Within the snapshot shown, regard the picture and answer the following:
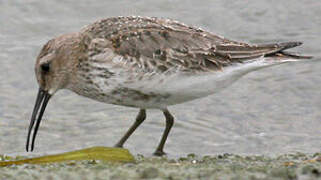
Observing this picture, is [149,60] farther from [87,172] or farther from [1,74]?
[1,74]

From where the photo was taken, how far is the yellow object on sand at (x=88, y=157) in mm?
5941

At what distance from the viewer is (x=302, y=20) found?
1127cm

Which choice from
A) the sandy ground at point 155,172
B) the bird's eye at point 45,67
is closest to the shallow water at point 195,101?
the bird's eye at point 45,67

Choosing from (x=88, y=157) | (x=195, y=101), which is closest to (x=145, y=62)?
(x=88, y=157)

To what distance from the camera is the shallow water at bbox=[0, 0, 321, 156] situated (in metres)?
8.21

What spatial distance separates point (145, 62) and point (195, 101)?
277cm

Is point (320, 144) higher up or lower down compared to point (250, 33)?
lower down

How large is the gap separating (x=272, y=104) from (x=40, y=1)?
16.1ft

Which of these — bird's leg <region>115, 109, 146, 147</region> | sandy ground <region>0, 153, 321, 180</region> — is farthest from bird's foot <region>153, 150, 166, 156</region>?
sandy ground <region>0, 153, 321, 180</region>

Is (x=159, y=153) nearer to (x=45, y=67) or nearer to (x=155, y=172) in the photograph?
(x=45, y=67)

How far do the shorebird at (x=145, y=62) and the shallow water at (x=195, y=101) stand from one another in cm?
112

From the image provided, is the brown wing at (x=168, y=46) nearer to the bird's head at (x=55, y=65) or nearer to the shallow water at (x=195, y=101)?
the bird's head at (x=55, y=65)

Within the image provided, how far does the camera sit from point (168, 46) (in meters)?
6.82

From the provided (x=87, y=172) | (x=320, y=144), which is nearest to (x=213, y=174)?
(x=87, y=172)
